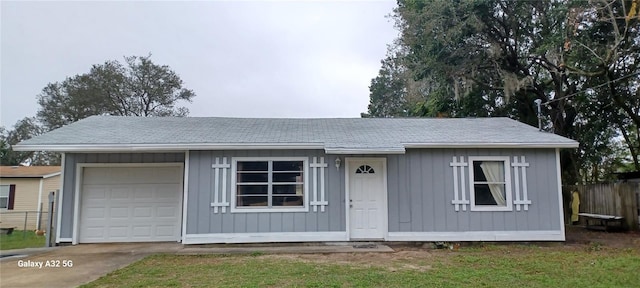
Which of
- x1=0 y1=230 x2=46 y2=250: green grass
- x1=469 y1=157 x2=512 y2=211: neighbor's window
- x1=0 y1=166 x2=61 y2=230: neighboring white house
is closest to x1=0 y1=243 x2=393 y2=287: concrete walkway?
x1=0 y1=230 x2=46 y2=250: green grass

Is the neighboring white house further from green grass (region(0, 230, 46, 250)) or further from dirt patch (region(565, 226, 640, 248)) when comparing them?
dirt patch (region(565, 226, 640, 248))

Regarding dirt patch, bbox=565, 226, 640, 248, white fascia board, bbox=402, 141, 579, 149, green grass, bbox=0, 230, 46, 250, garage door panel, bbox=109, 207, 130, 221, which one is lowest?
green grass, bbox=0, 230, 46, 250

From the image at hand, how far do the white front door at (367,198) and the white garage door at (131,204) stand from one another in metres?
4.09

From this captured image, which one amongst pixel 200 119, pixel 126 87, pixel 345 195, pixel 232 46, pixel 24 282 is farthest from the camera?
pixel 126 87

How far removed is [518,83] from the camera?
1507cm

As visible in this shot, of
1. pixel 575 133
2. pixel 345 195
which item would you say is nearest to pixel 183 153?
pixel 345 195

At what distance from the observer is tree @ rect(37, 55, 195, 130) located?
26.0 metres

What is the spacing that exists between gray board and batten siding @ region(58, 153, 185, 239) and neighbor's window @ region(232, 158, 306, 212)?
5.65ft

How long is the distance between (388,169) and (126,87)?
2362 cm

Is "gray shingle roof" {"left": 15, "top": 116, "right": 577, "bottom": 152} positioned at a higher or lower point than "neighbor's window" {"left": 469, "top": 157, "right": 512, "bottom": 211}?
higher

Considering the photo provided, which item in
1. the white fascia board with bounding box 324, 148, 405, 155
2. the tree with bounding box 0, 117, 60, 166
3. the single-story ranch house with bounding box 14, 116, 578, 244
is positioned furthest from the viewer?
the tree with bounding box 0, 117, 60, 166

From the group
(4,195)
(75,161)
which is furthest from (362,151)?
(4,195)

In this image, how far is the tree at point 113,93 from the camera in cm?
2598

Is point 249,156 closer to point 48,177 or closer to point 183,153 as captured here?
point 183,153
